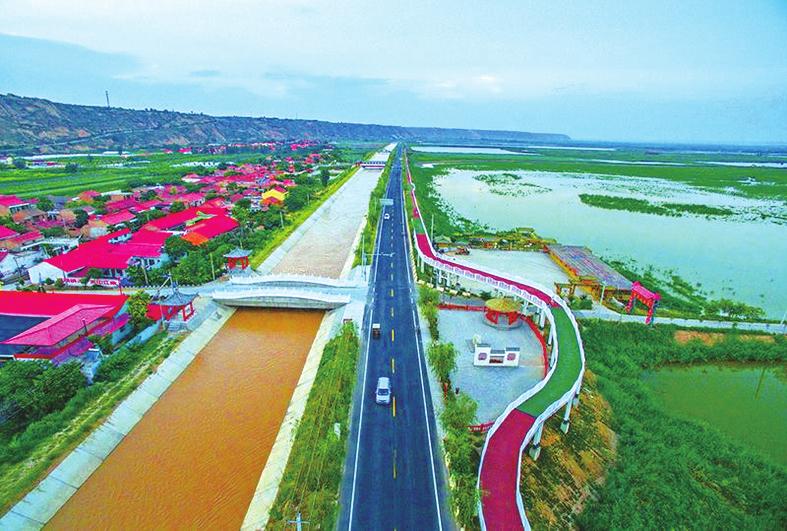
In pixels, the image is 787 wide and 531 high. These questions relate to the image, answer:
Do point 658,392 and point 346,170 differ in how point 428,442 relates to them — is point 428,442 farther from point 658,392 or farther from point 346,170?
point 346,170

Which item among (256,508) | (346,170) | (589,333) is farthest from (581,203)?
(256,508)

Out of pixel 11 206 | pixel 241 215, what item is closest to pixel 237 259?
pixel 241 215

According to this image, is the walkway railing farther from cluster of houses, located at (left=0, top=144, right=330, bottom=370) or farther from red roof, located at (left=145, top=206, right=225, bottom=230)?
red roof, located at (left=145, top=206, right=225, bottom=230)

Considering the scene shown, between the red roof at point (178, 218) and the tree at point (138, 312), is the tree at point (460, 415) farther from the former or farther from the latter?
the red roof at point (178, 218)

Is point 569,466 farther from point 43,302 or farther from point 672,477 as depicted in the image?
point 43,302

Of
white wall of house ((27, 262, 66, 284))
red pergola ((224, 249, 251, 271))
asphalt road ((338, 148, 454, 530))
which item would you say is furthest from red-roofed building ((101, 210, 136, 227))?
asphalt road ((338, 148, 454, 530))

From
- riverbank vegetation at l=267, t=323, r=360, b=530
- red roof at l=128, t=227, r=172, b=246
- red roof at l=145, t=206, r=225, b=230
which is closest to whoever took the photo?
riverbank vegetation at l=267, t=323, r=360, b=530
